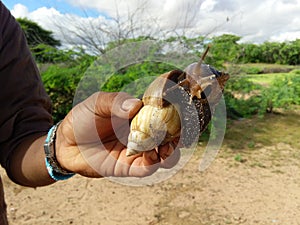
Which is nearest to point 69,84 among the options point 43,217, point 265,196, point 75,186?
point 75,186

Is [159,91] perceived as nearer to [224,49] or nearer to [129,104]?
[129,104]

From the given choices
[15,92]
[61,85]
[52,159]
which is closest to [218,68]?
[61,85]

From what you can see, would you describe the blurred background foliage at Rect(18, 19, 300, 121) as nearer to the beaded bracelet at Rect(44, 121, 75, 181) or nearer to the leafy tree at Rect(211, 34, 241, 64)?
the leafy tree at Rect(211, 34, 241, 64)

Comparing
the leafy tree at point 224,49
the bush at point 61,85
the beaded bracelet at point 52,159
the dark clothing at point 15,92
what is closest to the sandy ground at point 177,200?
the bush at point 61,85

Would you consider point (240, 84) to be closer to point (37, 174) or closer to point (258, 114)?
point (258, 114)

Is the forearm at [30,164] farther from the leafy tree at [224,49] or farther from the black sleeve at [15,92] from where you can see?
the leafy tree at [224,49]
